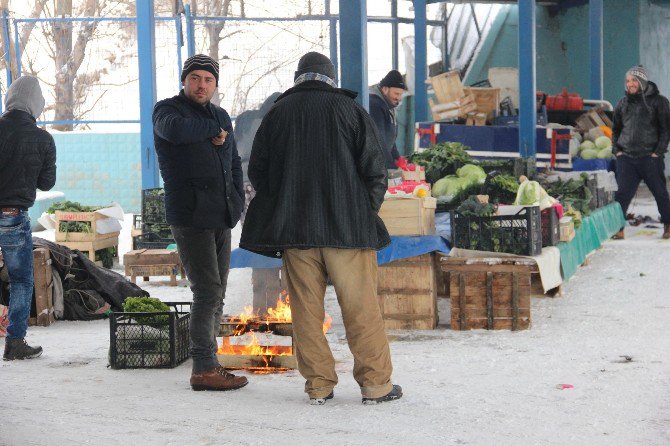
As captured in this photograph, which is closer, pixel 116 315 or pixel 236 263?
pixel 116 315

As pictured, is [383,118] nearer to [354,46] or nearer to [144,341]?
[354,46]

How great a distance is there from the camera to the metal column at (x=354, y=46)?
29.8ft

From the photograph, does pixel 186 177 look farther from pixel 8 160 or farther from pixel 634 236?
pixel 634 236

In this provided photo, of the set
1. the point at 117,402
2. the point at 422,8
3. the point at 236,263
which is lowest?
the point at 117,402

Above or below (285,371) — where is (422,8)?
above

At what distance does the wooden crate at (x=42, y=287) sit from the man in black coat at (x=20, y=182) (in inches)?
54.0

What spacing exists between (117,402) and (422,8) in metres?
13.5

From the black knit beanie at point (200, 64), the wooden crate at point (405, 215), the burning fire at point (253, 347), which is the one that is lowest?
the burning fire at point (253, 347)

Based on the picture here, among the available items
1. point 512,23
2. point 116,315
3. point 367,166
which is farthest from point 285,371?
point 512,23

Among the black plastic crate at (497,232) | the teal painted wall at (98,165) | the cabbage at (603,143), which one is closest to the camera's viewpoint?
the black plastic crate at (497,232)

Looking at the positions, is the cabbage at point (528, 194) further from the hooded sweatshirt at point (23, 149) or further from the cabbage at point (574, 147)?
the cabbage at point (574, 147)

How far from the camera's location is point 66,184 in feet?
65.4

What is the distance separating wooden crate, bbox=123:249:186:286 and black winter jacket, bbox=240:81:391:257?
17.4ft

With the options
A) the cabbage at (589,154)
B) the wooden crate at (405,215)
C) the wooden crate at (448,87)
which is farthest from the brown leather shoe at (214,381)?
the wooden crate at (448,87)
